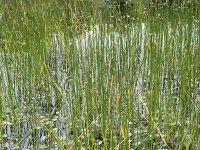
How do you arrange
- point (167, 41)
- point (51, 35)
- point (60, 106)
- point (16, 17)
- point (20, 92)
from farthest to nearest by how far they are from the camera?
point (16, 17) → point (51, 35) → point (167, 41) → point (20, 92) → point (60, 106)

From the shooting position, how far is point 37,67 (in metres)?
4.41

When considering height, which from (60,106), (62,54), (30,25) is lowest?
(60,106)

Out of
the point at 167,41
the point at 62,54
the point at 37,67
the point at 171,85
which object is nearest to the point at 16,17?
→ the point at 62,54

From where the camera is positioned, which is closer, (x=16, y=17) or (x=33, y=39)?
(x=33, y=39)

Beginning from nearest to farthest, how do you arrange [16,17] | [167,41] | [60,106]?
[60,106]
[167,41]
[16,17]

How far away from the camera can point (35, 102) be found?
401 cm

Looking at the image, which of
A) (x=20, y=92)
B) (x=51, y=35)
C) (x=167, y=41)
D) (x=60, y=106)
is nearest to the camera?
(x=60, y=106)

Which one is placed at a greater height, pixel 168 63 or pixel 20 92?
pixel 168 63

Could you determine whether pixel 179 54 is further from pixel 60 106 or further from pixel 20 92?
pixel 20 92

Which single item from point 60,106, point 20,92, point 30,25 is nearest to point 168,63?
point 60,106

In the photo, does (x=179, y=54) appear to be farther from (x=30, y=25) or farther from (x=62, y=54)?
(x=30, y=25)

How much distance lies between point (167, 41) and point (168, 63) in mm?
401

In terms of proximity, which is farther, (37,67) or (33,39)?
(33,39)

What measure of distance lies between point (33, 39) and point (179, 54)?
2080 mm
